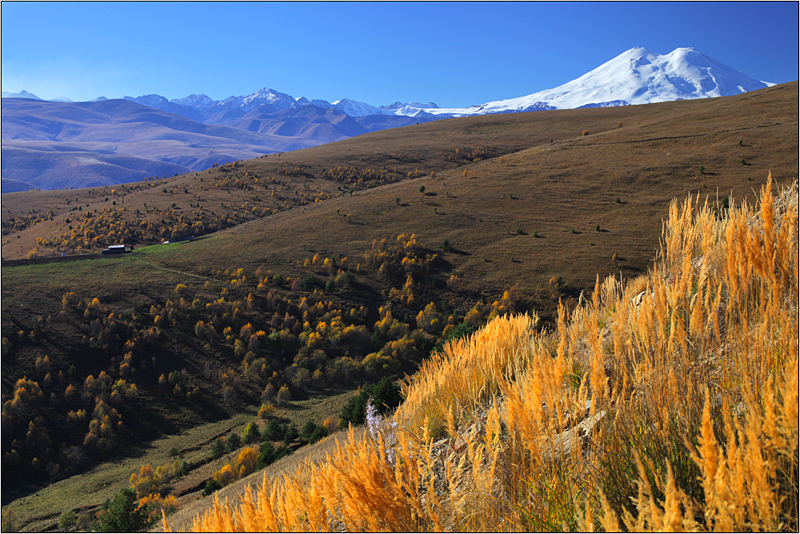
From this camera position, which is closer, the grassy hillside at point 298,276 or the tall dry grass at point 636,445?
the tall dry grass at point 636,445

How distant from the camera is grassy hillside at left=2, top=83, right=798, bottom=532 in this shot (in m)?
22.8

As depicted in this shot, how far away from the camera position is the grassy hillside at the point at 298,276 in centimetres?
2277

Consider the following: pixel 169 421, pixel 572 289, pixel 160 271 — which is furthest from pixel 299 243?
pixel 572 289

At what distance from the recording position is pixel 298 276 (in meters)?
33.4

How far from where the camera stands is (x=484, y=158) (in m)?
66.2

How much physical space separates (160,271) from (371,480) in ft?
118

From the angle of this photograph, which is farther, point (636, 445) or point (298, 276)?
point (298, 276)

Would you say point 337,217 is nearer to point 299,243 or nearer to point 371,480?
point 299,243

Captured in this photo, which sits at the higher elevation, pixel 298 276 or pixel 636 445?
pixel 636 445

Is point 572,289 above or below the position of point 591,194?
below

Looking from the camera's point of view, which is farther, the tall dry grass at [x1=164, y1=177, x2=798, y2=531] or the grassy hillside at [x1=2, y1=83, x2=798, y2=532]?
the grassy hillside at [x1=2, y1=83, x2=798, y2=532]

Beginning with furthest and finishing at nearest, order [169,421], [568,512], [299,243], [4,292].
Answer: [299,243] < [4,292] < [169,421] < [568,512]

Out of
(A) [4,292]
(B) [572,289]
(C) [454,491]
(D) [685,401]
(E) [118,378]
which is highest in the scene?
(D) [685,401]

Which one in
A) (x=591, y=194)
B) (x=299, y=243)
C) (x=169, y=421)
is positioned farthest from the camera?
(x=591, y=194)
